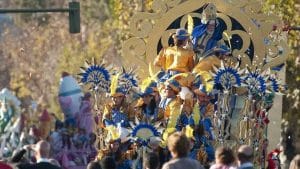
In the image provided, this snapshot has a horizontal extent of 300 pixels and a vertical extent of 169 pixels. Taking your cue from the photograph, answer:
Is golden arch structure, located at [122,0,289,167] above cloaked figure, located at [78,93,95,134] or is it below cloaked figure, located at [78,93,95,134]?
above

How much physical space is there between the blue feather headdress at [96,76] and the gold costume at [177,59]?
949 millimetres

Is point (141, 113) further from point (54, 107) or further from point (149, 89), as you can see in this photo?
point (54, 107)

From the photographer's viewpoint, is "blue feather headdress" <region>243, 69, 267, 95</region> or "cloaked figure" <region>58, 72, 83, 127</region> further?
"cloaked figure" <region>58, 72, 83, 127</region>

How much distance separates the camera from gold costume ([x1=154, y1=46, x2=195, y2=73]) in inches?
1033

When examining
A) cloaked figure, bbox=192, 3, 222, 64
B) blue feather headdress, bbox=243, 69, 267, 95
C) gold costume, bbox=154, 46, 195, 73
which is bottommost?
blue feather headdress, bbox=243, 69, 267, 95

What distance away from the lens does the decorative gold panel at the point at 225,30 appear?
27141mm

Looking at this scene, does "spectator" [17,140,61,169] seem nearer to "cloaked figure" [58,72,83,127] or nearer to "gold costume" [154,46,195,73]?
"gold costume" [154,46,195,73]

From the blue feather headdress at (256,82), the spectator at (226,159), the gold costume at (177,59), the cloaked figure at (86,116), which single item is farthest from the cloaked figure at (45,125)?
the spectator at (226,159)

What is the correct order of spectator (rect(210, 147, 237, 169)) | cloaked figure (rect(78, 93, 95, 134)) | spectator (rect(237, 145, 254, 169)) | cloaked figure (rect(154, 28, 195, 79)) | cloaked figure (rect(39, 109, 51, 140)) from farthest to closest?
cloaked figure (rect(39, 109, 51, 140)) < cloaked figure (rect(78, 93, 95, 134)) < cloaked figure (rect(154, 28, 195, 79)) < spectator (rect(237, 145, 254, 169)) < spectator (rect(210, 147, 237, 169))

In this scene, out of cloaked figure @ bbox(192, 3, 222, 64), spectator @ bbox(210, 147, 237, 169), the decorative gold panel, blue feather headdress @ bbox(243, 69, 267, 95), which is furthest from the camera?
the decorative gold panel

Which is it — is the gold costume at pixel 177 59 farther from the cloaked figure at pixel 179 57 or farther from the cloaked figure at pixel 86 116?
the cloaked figure at pixel 86 116

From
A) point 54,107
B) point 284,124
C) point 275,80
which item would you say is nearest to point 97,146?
point 275,80

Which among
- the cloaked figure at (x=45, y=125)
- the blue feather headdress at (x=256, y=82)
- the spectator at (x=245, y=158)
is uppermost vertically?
the blue feather headdress at (x=256, y=82)

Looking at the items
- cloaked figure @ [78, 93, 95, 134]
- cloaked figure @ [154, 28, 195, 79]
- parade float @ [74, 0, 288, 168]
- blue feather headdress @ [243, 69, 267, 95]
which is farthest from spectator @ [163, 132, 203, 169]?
cloaked figure @ [78, 93, 95, 134]
